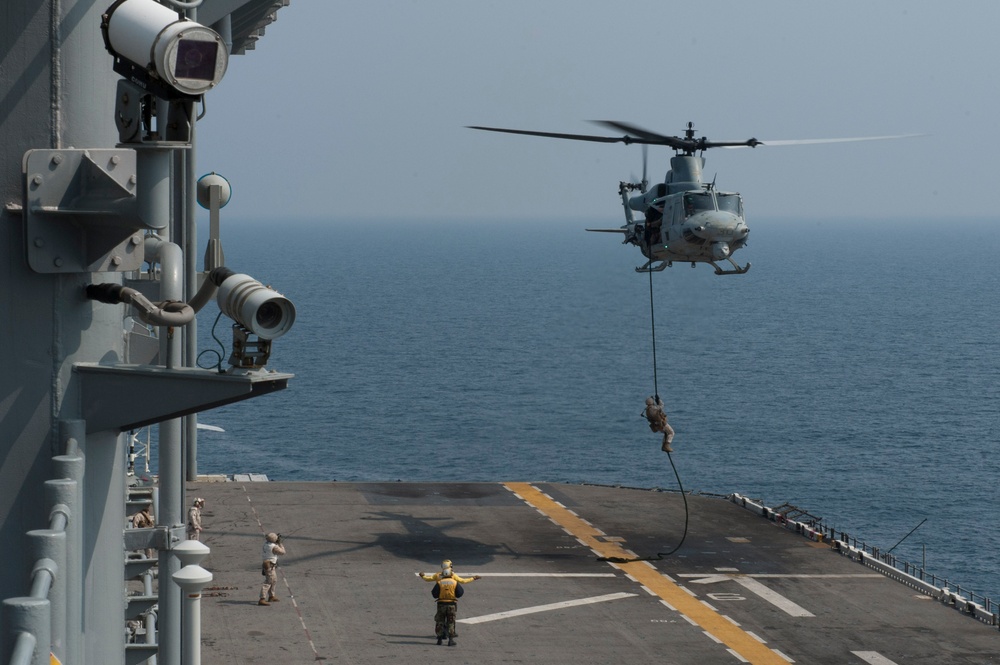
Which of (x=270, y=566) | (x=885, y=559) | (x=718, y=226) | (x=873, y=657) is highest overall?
(x=718, y=226)

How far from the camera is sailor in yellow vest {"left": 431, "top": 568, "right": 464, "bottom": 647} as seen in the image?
28625 mm

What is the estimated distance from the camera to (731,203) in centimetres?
3925

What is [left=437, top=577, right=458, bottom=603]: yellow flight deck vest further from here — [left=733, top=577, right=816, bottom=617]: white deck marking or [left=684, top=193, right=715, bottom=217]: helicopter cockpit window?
[left=684, top=193, right=715, bottom=217]: helicopter cockpit window

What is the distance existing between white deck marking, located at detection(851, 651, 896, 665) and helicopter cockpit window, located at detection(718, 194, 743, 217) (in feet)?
45.0

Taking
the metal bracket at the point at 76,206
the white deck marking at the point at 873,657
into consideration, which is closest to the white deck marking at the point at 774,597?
the white deck marking at the point at 873,657

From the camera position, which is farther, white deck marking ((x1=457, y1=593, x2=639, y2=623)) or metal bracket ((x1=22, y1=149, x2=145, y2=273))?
white deck marking ((x1=457, y1=593, x2=639, y2=623))

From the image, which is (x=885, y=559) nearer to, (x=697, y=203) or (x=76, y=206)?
(x=697, y=203)

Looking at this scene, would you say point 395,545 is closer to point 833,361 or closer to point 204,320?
point 833,361

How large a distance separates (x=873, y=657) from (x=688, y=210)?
551 inches

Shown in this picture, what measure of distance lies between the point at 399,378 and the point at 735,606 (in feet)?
279

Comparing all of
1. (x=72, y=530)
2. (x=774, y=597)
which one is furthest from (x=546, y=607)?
(x=72, y=530)

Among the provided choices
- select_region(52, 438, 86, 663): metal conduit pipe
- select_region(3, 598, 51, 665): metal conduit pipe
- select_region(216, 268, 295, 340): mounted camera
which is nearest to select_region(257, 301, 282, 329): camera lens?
select_region(216, 268, 295, 340): mounted camera

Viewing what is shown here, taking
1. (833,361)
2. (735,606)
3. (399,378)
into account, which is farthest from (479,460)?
(833,361)

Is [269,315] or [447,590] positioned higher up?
[269,315]
